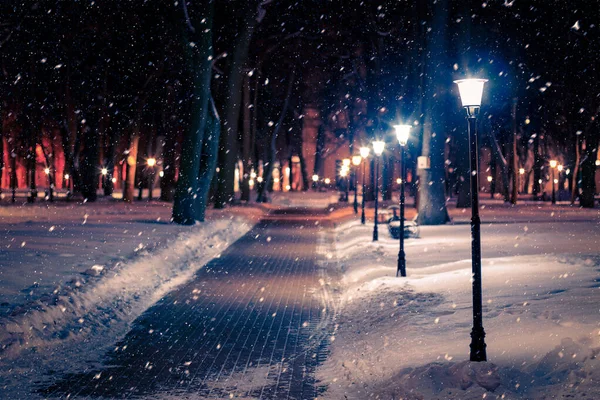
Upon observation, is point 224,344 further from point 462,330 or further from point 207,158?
point 207,158

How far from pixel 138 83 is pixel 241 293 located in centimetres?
3337

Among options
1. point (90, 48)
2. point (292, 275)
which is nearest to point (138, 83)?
point (90, 48)

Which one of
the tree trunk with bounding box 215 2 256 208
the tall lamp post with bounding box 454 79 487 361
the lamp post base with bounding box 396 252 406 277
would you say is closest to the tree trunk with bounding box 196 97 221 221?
the tree trunk with bounding box 215 2 256 208

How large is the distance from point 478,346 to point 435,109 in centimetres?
2388

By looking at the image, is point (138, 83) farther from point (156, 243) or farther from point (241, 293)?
point (241, 293)

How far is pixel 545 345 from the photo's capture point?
337 inches

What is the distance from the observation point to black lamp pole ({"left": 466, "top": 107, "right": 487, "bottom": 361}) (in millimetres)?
8445

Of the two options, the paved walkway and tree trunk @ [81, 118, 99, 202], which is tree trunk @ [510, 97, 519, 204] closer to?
tree trunk @ [81, 118, 99, 202]

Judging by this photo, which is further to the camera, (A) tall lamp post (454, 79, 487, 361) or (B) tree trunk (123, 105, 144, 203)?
(B) tree trunk (123, 105, 144, 203)

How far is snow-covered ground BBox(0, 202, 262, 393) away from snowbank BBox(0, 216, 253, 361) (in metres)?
0.02

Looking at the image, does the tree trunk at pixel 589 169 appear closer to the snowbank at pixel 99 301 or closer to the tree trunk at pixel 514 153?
the tree trunk at pixel 514 153

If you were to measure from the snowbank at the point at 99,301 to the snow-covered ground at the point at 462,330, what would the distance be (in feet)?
11.3

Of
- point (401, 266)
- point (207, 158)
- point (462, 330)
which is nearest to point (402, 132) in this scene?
point (401, 266)

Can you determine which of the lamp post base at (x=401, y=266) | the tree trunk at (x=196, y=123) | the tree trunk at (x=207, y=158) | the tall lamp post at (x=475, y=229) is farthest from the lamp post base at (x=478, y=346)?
the tree trunk at (x=207, y=158)
